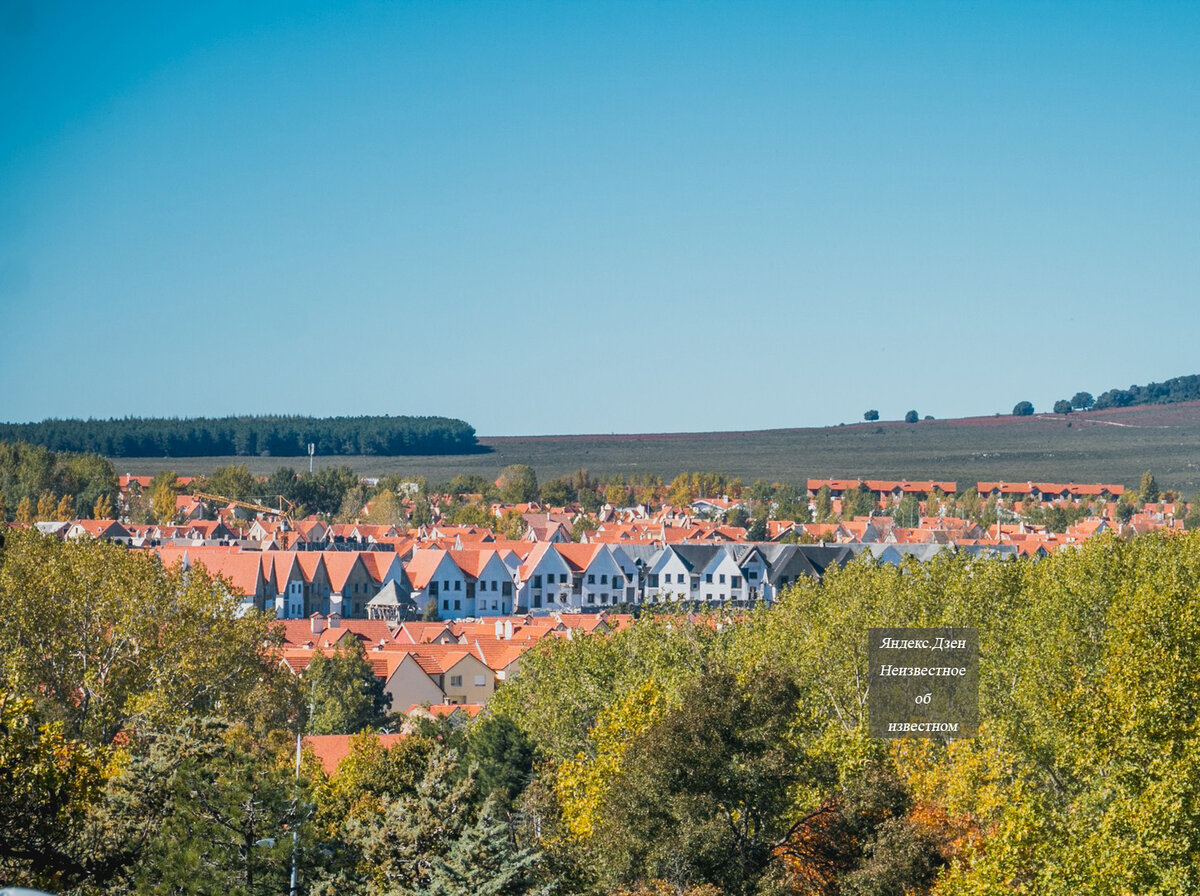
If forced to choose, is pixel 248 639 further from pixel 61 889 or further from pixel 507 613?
pixel 507 613

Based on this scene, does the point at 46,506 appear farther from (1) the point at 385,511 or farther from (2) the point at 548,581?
(2) the point at 548,581

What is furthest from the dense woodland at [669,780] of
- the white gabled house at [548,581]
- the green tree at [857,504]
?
the green tree at [857,504]

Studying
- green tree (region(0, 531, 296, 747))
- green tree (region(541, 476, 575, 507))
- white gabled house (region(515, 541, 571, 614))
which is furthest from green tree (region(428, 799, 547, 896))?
green tree (region(541, 476, 575, 507))

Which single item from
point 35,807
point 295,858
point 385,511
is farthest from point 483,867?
point 385,511

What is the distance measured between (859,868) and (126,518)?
A: 131 metres

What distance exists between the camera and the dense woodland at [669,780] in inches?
760

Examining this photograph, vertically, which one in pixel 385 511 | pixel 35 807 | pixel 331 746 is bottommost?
pixel 331 746

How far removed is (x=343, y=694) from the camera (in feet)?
158

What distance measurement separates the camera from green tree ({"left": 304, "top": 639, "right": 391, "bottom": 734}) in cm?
4681

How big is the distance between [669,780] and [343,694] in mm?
27381

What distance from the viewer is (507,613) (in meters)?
100

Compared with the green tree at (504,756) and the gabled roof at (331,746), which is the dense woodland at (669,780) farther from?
the gabled roof at (331,746)

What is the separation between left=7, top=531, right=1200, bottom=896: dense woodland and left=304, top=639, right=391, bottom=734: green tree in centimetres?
970

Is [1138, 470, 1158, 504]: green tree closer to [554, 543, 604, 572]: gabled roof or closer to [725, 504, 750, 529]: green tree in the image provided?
[725, 504, 750, 529]: green tree
